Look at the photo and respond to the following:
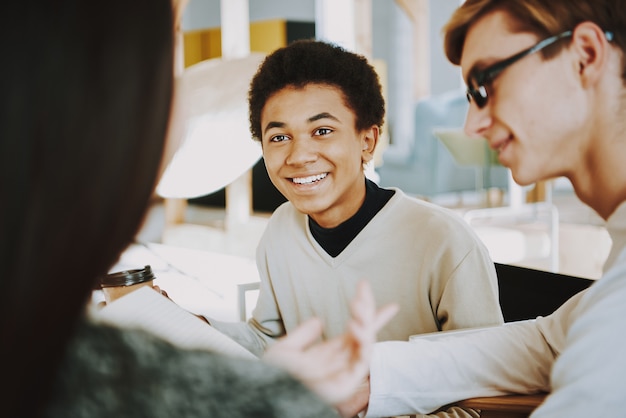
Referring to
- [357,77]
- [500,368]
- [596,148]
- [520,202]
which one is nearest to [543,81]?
[596,148]

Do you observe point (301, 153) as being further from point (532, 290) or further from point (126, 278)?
point (532, 290)

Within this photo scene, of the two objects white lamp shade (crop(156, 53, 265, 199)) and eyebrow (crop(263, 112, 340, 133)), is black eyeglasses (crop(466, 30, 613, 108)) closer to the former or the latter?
eyebrow (crop(263, 112, 340, 133))

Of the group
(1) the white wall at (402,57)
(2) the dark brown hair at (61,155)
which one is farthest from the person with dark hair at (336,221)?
(1) the white wall at (402,57)

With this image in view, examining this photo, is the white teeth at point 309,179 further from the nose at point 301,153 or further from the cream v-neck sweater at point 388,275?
the cream v-neck sweater at point 388,275

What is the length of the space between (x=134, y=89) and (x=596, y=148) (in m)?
0.73

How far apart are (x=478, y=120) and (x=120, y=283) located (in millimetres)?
818

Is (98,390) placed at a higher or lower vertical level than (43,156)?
lower

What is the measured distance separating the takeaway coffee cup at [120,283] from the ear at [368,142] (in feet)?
2.27

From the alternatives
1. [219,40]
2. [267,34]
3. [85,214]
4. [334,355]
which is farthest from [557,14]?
[219,40]

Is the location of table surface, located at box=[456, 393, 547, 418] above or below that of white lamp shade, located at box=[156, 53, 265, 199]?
below

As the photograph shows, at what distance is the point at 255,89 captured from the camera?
180 cm

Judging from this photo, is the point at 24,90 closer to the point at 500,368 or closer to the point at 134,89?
the point at 134,89

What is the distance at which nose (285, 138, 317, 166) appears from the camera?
1629 millimetres

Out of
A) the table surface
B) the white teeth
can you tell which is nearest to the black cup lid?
the white teeth
